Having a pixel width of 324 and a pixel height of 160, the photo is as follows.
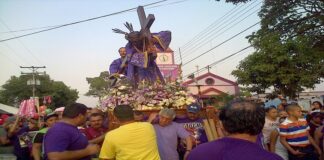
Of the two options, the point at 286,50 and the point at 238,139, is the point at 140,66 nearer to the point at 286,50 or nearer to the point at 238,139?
the point at 238,139

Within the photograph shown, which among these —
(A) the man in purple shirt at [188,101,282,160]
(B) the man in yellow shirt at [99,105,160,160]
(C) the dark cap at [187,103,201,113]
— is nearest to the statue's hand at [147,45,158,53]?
(C) the dark cap at [187,103,201,113]

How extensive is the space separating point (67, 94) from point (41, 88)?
4.76 m

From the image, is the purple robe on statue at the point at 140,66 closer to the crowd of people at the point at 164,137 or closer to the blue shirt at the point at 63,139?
the crowd of people at the point at 164,137

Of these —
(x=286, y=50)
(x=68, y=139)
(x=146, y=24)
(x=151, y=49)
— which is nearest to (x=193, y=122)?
(x=151, y=49)

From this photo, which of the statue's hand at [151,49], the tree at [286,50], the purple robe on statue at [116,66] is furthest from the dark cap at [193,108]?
the tree at [286,50]

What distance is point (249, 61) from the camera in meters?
22.1

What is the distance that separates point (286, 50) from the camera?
20.2 m

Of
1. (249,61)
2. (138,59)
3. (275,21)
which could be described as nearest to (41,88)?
(249,61)

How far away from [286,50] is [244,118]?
18882 mm

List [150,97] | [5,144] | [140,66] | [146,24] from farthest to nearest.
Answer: [146,24] → [140,66] → [150,97] → [5,144]

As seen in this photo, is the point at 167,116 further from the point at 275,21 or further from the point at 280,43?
the point at 280,43

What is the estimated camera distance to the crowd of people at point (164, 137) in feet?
8.03

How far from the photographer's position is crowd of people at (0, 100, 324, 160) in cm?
245

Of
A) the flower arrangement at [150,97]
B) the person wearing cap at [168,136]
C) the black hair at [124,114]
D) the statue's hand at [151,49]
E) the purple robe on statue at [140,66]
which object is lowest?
the person wearing cap at [168,136]
